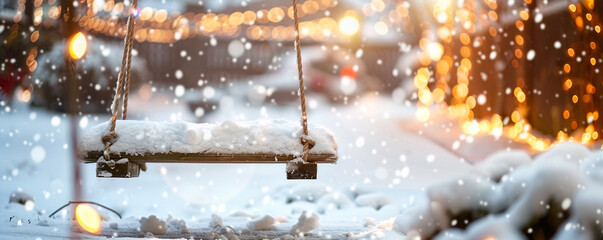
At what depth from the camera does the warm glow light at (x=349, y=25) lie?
327 inches

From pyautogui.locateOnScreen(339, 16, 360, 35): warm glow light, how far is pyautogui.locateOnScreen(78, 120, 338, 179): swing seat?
5.94 meters

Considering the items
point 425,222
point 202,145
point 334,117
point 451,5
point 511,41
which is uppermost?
point 451,5

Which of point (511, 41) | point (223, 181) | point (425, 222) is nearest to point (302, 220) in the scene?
point (425, 222)

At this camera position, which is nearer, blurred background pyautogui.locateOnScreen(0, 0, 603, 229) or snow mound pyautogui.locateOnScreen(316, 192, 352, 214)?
snow mound pyautogui.locateOnScreen(316, 192, 352, 214)

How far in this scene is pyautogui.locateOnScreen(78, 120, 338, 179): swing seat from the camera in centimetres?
249

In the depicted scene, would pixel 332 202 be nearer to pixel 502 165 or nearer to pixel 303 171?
pixel 502 165

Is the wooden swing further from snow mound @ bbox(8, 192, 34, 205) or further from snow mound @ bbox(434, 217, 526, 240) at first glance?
snow mound @ bbox(8, 192, 34, 205)

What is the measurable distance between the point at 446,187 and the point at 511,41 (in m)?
5.27

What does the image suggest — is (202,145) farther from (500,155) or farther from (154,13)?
(154,13)

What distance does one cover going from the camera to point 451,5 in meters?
7.92

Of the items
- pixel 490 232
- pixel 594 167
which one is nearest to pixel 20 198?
pixel 490 232

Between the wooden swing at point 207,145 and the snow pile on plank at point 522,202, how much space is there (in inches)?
21.7

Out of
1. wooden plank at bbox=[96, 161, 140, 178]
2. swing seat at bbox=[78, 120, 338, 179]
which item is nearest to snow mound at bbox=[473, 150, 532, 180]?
swing seat at bbox=[78, 120, 338, 179]

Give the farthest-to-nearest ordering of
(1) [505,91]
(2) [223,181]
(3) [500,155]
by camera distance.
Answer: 1. (1) [505,91]
2. (2) [223,181]
3. (3) [500,155]
